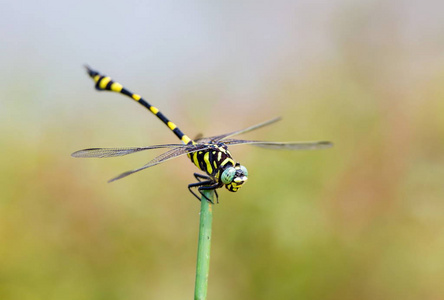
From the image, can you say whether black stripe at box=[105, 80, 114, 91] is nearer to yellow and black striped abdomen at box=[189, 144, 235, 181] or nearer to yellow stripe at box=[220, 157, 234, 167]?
yellow and black striped abdomen at box=[189, 144, 235, 181]

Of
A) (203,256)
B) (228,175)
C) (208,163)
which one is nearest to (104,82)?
(208,163)

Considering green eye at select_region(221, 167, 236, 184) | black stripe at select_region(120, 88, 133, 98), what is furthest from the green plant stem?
black stripe at select_region(120, 88, 133, 98)

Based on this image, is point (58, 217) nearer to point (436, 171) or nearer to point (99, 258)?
point (99, 258)

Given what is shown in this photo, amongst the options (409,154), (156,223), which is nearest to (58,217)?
(156,223)

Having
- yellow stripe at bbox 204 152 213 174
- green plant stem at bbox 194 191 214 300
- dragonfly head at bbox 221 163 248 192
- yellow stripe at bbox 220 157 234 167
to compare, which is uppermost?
yellow stripe at bbox 204 152 213 174

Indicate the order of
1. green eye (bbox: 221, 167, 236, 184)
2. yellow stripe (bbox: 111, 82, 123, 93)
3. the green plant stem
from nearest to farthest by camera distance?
the green plant stem < green eye (bbox: 221, 167, 236, 184) < yellow stripe (bbox: 111, 82, 123, 93)

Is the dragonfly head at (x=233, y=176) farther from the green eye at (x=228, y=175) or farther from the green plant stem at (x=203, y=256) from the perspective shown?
the green plant stem at (x=203, y=256)

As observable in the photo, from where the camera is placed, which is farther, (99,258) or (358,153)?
(358,153)
